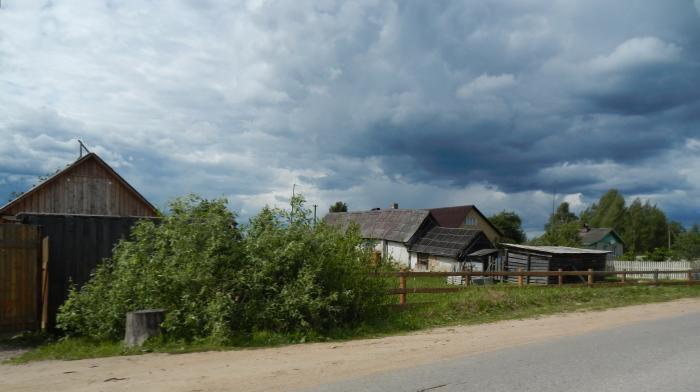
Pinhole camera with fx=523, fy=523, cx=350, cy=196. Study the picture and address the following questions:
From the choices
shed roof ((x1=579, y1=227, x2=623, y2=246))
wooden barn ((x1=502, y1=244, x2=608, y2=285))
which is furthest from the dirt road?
shed roof ((x1=579, y1=227, x2=623, y2=246))

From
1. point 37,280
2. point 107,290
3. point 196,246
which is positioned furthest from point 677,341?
point 37,280

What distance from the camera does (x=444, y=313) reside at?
12.5 metres

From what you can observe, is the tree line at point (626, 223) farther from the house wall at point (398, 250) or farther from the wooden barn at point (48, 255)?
the wooden barn at point (48, 255)

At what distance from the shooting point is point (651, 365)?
7160 millimetres

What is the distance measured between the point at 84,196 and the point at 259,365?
16676mm

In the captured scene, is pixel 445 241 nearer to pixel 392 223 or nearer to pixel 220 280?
pixel 392 223

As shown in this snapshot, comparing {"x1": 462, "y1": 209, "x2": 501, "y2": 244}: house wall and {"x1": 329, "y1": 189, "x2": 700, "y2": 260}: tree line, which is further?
{"x1": 329, "y1": 189, "x2": 700, "y2": 260}: tree line

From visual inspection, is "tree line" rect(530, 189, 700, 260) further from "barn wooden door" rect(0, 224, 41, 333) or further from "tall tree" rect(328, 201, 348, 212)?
"barn wooden door" rect(0, 224, 41, 333)

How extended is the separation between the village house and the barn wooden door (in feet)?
71.5

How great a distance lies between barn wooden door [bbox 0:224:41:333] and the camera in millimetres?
9203

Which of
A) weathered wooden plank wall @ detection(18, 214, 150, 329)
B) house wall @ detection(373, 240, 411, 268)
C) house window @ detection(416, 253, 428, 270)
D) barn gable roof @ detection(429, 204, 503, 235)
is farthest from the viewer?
barn gable roof @ detection(429, 204, 503, 235)

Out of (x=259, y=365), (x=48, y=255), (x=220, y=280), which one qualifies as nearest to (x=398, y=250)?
(x=220, y=280)

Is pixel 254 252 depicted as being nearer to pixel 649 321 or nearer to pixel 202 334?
pixel 202 334

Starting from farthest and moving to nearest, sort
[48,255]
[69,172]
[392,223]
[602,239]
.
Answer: [602,239] → [392,223] → [69,172] → [48,255]
